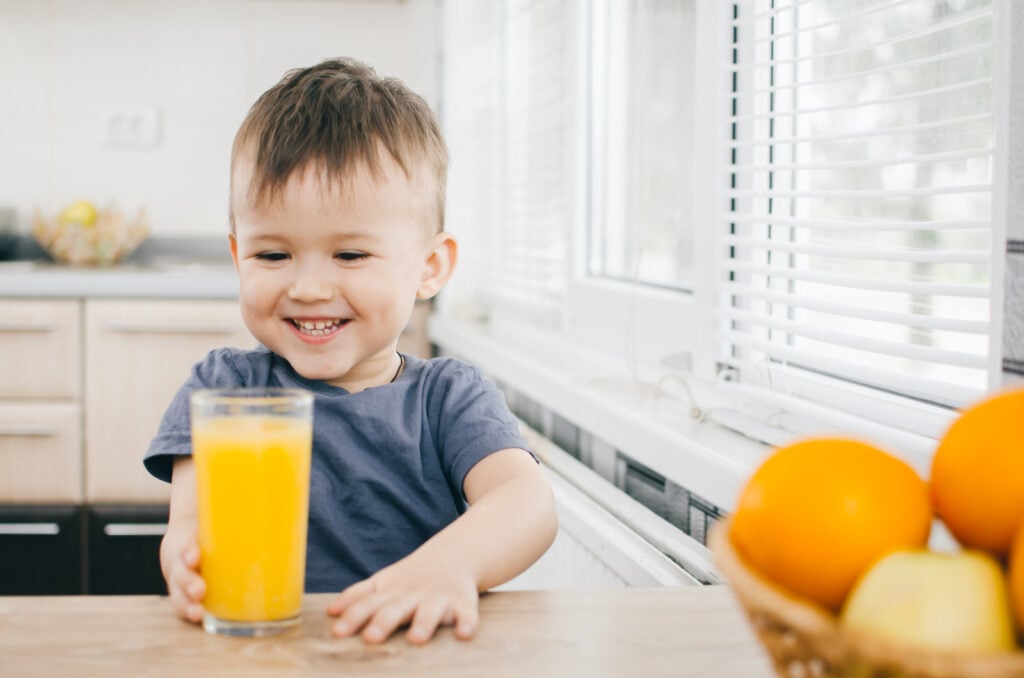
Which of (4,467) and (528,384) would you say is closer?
(528,384)

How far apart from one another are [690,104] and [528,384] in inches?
20.1

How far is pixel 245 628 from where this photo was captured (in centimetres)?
61

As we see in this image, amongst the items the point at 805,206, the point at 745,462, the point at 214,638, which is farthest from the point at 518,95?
the point at 214,638

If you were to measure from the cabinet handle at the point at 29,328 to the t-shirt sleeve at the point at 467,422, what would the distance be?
77.6 inches

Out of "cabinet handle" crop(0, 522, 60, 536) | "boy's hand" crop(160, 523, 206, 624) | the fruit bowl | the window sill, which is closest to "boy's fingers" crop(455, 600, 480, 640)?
"boy's hand" crop(160, 523, 206, 624)

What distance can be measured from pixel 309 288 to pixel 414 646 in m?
0.42

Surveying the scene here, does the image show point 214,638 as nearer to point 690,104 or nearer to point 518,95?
point 690,104

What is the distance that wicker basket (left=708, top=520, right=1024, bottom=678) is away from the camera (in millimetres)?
345

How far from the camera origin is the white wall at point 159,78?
3.28 m

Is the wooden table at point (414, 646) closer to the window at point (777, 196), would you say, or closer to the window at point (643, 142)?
the window at point (777, 196)

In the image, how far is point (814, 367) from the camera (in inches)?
49.7

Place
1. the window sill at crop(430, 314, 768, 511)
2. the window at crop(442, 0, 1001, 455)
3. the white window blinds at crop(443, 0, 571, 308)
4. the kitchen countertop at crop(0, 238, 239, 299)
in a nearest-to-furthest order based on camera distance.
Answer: the window at crop(442, 0, 1001, 455) < the window sill at crop(430, 314, 768, 511) < the white window blinds at crop(443, 0, 571, 308) < the kitchen countertop at crop(0, 238, 239, 299)

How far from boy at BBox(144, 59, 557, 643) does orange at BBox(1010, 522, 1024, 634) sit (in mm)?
483

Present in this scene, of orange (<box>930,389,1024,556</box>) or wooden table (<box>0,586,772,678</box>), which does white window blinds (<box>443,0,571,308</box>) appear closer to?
wooden table (<box>0,586,772,678</box>)
